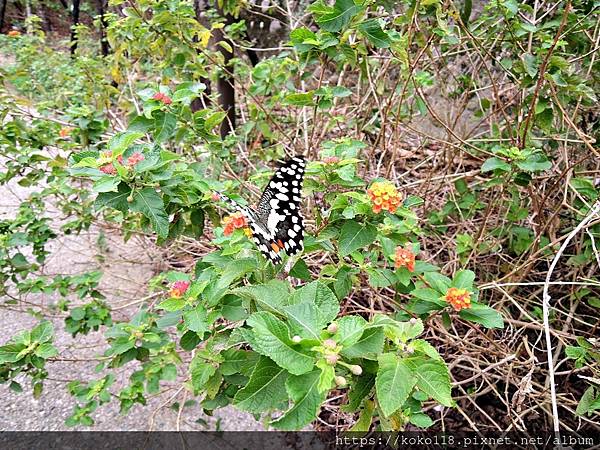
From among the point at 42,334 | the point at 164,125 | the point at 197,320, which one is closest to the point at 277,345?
the point at 197,320

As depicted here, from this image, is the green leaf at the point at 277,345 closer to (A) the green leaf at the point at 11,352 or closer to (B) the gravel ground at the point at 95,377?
(A) the green leaf at the point at 11,352

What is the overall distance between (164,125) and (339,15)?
562 mm

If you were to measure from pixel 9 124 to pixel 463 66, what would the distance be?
2415 mm

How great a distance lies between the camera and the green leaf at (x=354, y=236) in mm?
964

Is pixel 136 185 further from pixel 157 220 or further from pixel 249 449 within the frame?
pixel 249 449

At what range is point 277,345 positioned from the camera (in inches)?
23.7

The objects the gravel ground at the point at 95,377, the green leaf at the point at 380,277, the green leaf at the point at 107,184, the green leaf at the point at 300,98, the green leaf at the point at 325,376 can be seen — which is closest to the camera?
the green leaf at the point at 325,376

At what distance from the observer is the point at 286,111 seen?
289cm

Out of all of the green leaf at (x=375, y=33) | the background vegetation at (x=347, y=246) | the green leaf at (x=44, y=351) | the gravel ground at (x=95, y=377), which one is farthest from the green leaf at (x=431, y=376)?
the gravel ground at (x=95, y=377)

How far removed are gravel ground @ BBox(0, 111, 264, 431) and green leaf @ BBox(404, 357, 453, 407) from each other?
1176 mm

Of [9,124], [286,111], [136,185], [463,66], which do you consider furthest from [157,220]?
[463,66]

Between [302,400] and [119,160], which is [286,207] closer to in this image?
[119,160]

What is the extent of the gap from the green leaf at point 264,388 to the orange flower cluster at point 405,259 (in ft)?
1.89

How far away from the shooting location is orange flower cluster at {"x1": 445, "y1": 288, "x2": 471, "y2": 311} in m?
1.00
